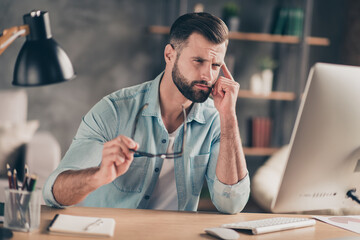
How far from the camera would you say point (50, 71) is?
39.9 inches

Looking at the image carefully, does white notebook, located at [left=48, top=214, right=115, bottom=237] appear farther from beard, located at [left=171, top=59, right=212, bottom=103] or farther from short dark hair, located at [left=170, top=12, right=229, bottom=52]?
short dark hair, located at [left=170, top=12, right=229, bottom=52]

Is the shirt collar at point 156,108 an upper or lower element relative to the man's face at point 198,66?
lower

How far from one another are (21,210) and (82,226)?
14cm

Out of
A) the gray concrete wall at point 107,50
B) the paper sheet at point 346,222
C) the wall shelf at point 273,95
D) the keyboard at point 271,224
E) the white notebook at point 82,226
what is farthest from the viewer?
the wall shelf at point 273,95

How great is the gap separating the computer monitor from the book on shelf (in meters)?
2.45

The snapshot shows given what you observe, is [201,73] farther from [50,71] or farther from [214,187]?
[50,71]

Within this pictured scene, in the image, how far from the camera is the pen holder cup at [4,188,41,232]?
3.14ft

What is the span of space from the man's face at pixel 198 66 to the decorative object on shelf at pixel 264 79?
83.5 inches

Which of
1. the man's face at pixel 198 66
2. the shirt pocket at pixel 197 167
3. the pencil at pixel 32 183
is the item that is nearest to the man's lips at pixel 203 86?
the man's face at pixel 198 66

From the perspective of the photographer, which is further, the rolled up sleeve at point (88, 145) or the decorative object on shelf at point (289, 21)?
the decorative object on shelf at point (289, 21)

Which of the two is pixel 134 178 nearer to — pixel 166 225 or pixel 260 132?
pixel 166 225

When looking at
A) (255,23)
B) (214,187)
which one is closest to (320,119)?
(214,187)

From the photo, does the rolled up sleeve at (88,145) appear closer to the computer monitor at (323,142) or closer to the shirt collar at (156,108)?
the shirt collar at (156,108)

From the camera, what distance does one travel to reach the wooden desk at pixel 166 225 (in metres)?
1.00
